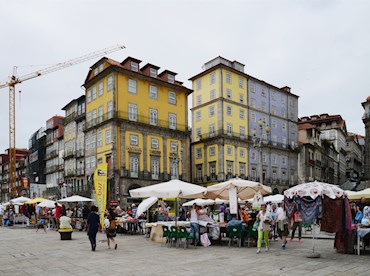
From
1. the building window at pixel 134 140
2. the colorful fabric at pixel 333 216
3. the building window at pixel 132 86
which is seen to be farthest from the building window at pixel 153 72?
the colorful fabric at pixel 333 216

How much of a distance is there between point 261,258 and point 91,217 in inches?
241

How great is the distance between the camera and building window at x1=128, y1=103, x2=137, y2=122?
139 ft

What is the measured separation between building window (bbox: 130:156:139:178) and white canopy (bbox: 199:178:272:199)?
2538 centimetres

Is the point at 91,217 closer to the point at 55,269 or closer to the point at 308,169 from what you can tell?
the point at 55,269

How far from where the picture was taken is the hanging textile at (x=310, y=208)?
11211 millimetres

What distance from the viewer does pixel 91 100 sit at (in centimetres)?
4662

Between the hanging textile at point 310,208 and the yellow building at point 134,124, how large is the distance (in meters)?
29.5

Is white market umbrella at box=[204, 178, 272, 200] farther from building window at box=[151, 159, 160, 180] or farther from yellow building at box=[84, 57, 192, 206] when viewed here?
building window at box=[151, 159, 160, 180]

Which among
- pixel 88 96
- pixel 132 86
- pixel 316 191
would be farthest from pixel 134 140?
pixel 316 191

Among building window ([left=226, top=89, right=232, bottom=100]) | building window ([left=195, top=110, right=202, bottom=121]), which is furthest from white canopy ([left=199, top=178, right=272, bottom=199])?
building window ([left=195, top=110, right=202, bottom=121])

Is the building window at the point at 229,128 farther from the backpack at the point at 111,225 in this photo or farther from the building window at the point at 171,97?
the backpack at the point at 111,225

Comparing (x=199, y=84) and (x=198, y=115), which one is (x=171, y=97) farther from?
(x=199, y=84)

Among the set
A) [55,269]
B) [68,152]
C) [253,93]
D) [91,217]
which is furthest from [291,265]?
[68,152]

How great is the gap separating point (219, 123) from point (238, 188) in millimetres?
32868
